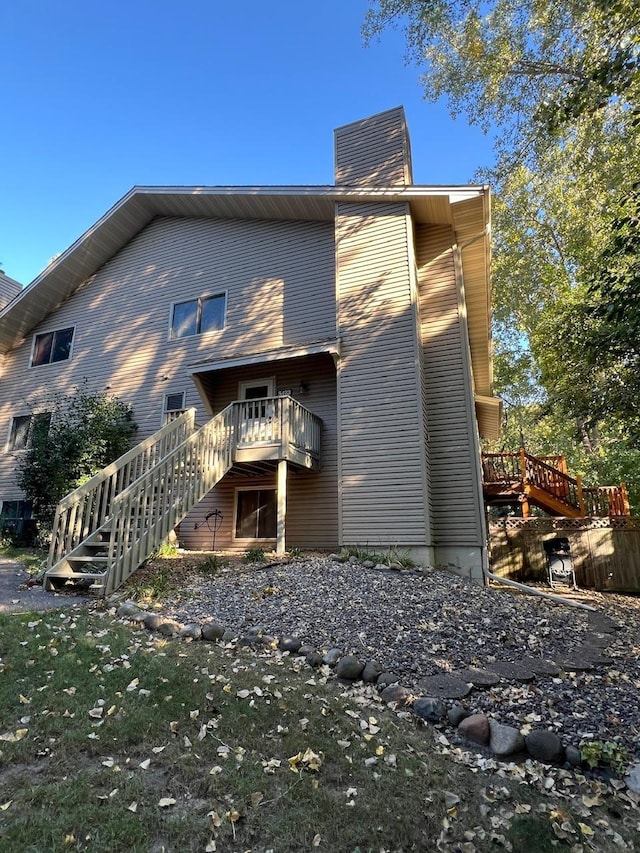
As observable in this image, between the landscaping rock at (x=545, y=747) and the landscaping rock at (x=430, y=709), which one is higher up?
the landscaping rock at (x=430, y=709)

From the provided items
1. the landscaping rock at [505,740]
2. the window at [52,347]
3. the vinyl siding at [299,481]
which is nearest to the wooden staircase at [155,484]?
the vinyl siding at [299,481]

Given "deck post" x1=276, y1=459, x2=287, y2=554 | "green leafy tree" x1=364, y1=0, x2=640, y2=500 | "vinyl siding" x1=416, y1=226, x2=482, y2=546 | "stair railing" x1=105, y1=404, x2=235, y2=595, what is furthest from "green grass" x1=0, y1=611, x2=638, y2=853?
"vinyl siding" x1=416, y1=226, x2=482, y2=546

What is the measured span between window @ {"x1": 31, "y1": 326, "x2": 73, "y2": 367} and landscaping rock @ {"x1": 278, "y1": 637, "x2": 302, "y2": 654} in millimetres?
13077

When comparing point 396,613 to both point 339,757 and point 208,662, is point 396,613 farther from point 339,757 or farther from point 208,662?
point 339,757

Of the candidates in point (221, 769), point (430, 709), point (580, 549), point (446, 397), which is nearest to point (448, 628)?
point (430, 709)

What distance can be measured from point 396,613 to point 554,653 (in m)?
1.66

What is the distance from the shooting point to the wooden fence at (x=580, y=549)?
437 inches

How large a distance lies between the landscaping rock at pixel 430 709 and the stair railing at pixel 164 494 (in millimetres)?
4377

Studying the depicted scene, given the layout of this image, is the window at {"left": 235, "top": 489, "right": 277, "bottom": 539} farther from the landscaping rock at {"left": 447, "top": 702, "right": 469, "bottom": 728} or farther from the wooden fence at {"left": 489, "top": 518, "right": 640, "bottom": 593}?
the landscaping rock at {"left": 447, "top": 702, "right": 469, "bottom": 728}

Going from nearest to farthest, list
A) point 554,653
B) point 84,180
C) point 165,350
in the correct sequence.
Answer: point 554,653 → point 165,350 → point 84,180

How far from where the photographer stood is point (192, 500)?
823 cm

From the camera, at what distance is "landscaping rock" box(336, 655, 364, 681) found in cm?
411

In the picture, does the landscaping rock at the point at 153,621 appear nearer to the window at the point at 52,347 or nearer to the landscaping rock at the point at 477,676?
the landscaping rock at the point at 477,676

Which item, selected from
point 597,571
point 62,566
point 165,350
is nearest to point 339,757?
point 62,566
